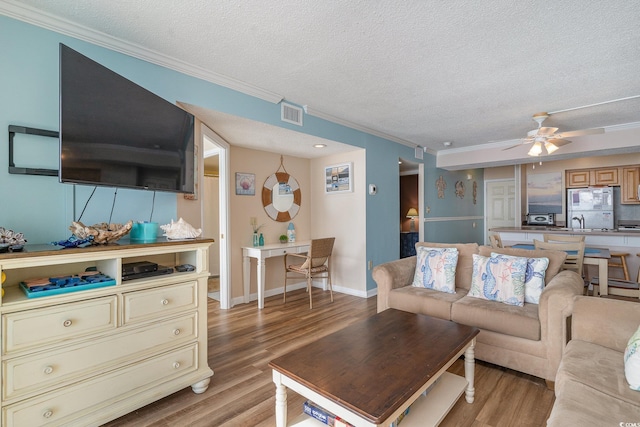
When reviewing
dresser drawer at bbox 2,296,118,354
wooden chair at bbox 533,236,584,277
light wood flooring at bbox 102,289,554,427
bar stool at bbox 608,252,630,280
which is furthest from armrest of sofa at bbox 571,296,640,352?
bar stool at bbox 608,252,630,280

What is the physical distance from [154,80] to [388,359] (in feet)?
8.37

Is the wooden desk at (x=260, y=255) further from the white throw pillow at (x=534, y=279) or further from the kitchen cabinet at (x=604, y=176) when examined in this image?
the kitchen cabinet at (x=604, y=176)

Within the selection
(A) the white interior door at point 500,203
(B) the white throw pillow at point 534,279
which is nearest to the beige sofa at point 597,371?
(B) the white throw pillow at point 534,279

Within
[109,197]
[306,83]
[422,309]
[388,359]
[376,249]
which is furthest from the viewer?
[376,249]

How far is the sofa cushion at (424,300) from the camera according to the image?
2.56 m

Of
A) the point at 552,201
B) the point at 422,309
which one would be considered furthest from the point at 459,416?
the point at 552,201

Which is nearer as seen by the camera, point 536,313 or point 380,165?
point 536,313

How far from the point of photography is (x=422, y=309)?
8.77 feet

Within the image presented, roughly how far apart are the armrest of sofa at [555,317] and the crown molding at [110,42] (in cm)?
297

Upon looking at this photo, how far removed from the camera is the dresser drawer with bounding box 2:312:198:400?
1392mm

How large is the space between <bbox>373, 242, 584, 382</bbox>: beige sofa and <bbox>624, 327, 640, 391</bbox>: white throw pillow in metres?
0.61

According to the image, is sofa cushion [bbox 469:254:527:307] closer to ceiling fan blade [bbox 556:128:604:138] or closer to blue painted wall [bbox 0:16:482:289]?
ceiling fan blade [bbox 556:128:604:138]

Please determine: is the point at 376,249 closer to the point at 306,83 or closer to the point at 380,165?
the point at 380,165

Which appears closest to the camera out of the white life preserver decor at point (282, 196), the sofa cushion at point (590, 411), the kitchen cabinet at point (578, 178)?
the sofa cushion at point (590, 411)
